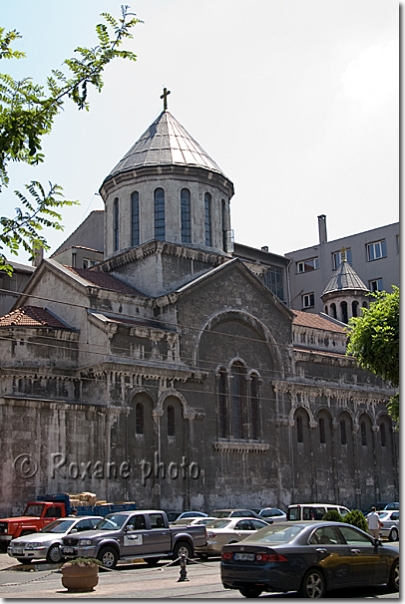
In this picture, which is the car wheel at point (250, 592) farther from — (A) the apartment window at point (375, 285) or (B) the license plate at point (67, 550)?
(A) the apartment window at point (375, 285)

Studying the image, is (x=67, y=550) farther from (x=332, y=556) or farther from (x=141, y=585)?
(x=332, y=556)

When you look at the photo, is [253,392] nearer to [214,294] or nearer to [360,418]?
[214,294]

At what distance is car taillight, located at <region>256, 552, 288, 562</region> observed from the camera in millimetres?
11828

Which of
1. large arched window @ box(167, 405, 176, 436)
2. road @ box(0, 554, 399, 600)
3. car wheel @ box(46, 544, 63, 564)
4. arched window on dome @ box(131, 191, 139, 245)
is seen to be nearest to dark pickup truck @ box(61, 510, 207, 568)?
road @ box(0, 554, 399, 600)

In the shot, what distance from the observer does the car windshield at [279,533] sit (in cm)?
1263

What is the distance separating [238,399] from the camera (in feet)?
116

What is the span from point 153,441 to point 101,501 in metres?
3.82

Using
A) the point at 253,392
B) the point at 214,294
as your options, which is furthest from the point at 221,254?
the point at 253,392

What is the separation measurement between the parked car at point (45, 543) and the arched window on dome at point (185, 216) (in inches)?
744

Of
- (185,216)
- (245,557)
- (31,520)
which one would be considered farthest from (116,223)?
(245,557)

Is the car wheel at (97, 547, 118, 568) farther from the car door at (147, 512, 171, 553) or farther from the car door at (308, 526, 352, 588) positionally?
the car door at (308, 526, 352, 588)

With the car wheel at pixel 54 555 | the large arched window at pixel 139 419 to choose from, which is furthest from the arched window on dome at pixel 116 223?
the car wheel at pixel 54 555

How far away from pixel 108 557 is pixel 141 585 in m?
4.05

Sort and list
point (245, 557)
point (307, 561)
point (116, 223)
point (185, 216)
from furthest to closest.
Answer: point (116, 223) < point (185, 216) < point (245, 557) < point (307, 561)
